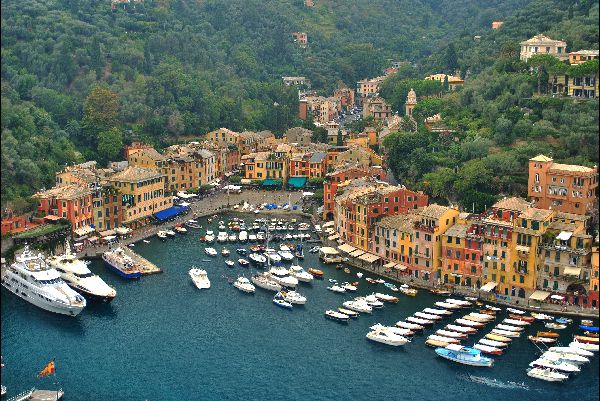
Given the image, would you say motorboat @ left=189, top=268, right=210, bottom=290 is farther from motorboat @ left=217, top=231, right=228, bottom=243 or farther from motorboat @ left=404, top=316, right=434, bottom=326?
motorboat @ left=404, top=316, right=434, bottom=326

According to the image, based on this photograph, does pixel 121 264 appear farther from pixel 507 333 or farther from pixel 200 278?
pixel 507 333

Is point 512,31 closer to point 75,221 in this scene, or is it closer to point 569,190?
point 569,190

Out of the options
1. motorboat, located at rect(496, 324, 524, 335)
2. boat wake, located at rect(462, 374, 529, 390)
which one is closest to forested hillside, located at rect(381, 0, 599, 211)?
motorboat, located at rect(496, 324, 524, 335)

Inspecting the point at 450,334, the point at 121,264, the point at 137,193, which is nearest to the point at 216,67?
the point at 137,193

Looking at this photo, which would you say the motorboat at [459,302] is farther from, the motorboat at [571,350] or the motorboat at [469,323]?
the motorboat at [571,350]

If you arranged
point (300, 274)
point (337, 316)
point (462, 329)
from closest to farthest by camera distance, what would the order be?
point (462, 329)
point (337, 316)
point (300, 274)

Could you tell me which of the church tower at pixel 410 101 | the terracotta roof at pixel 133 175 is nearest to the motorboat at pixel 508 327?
the terracotta roof at pixel 133 175

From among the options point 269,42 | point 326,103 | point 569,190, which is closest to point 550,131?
point 569,190
